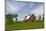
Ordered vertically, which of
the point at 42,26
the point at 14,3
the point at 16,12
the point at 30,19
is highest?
the point at 14,3

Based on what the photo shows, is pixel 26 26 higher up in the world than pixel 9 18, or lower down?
lower down

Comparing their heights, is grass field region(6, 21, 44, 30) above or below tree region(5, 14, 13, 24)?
below

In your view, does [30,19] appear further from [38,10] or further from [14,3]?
[14,3]

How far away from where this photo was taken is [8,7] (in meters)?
1.48

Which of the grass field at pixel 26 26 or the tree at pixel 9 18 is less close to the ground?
the tree at pixel 9 18

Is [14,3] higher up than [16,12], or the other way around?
[14,3]

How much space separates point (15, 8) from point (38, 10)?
364mm

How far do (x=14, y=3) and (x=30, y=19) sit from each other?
0.35 meters
